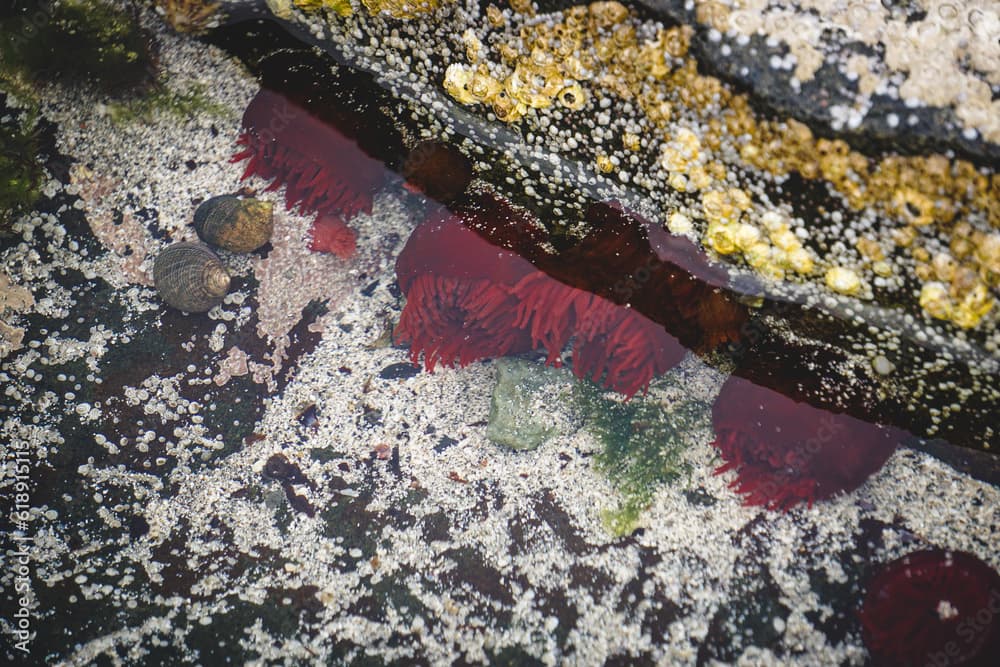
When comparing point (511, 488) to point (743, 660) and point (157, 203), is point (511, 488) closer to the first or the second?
point (743, 660)

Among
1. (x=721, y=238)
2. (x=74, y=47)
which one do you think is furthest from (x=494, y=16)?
(x=74, y=47)

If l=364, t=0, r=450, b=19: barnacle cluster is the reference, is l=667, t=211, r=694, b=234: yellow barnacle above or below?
below

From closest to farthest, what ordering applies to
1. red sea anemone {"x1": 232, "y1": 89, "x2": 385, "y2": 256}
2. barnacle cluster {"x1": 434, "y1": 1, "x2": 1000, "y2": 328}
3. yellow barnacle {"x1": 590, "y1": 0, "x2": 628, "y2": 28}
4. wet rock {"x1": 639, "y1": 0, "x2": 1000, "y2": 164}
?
wet rock {"x1": 639, "y1": 0, "x2": 1000, "y2": 164} < barnacle cluster {"x1": 434, "y1": 1, "x2": 1000, "y2": 328} < yellow barnacle {"x1": 590, "y1": 0, "x2": 628, "y2": 28} < red sea anemone {"x1": 232, "y1": 89, "x2": 385, "y2": 256}

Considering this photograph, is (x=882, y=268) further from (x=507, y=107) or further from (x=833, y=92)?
(x=507, y=107)

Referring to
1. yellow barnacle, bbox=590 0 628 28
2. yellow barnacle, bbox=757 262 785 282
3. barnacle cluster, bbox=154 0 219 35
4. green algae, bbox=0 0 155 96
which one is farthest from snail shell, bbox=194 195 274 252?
yellow barnacle, bbox=757 262 785 282

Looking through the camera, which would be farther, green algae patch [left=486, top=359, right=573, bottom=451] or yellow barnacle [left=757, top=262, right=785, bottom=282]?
green algae patch [left=486, top=359, right=573, bottom=451]

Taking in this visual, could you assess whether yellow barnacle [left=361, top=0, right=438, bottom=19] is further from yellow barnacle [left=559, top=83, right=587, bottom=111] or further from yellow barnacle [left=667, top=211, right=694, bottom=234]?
yellow barnacle [left=667, top=211, right=694, bottom=234]

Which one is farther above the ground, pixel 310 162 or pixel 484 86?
pixel 484 86
